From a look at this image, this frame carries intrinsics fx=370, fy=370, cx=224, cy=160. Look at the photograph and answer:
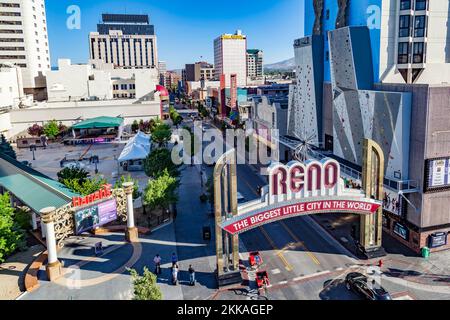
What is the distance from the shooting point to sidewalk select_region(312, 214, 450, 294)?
26.7 meters

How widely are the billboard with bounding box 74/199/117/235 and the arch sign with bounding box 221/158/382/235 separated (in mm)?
11963

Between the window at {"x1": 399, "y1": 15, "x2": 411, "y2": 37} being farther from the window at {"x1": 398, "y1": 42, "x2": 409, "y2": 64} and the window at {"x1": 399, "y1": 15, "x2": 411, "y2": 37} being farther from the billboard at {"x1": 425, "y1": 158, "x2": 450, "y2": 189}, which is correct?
the billboard at {"x1": 425, "y1": 158, "x2": 450, "y2": 189}

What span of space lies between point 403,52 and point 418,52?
5.78ft

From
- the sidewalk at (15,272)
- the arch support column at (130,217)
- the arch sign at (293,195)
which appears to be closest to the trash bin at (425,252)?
the arch sign at (293,195)

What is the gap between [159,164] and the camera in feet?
145

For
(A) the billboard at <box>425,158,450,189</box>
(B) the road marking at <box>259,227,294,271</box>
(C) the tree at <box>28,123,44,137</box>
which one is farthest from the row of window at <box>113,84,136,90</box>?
(A) the billboard at <box>425,158,450,189</box>

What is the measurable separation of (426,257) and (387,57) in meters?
20.0

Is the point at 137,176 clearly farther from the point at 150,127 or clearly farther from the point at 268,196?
the point at 150,127

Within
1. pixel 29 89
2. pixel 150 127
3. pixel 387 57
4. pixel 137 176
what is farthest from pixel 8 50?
pixel 387 57

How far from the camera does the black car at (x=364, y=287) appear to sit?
24.0 metres

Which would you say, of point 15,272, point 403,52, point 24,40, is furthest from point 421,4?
point 24,40

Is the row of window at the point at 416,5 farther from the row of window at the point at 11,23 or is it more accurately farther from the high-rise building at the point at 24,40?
the row of window at the point at 11,23

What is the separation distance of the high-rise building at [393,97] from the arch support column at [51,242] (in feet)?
89.1
